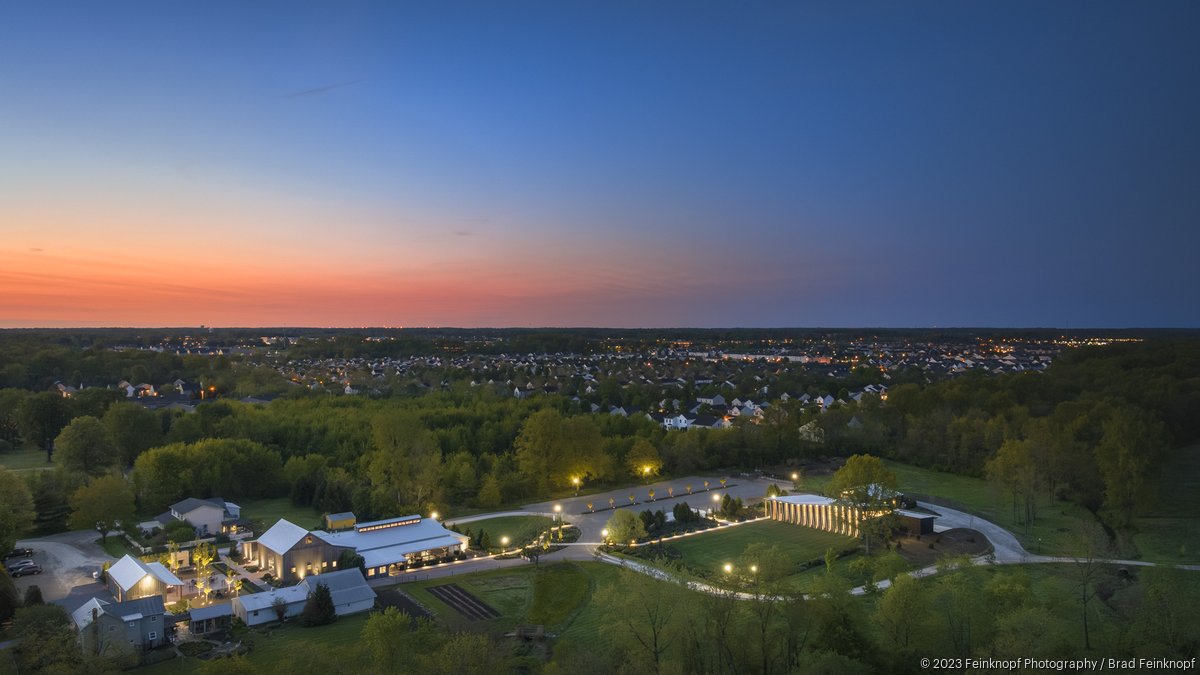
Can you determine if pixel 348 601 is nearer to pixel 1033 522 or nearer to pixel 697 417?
pixel 1033 522

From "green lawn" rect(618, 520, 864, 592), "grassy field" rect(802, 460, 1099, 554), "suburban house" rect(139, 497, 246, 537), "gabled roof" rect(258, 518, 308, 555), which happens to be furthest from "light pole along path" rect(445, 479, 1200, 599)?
"suburban house" rect(139, 497, 246, 537)

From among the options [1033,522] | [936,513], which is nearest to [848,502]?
[936,513]

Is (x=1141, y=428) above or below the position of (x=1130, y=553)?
above

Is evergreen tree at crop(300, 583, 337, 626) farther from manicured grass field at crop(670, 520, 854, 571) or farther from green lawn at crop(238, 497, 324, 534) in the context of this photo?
manicured grass field at crop(670, 520, 854, 571)

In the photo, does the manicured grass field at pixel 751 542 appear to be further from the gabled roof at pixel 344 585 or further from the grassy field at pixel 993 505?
the gabled roof at pixel 344 585

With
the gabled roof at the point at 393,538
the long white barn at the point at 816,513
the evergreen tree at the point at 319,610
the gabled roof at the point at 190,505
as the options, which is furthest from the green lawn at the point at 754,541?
the gabled roof at the point at 190,505

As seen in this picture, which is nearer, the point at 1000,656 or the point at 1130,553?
the point at 1000,656
